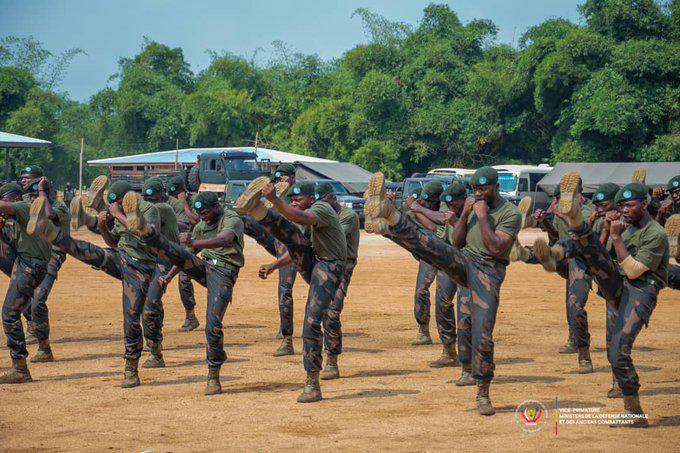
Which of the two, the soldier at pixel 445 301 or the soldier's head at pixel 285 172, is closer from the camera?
the soldier at pixel 445 301

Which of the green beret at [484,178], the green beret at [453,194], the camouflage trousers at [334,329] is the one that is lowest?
the camouflage trousers at [334,329]

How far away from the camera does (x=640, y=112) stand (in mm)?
44375

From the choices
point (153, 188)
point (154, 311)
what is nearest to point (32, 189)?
point (153, 188)

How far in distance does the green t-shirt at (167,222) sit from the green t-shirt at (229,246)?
29.4 inches

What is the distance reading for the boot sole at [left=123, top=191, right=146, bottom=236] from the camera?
9930 millimetres

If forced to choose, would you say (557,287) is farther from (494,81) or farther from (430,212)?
(494,81)

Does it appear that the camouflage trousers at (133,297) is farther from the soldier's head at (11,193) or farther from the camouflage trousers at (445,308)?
the camouflage trousers at (445,308)

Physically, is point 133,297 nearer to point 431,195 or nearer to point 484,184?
point 431,195

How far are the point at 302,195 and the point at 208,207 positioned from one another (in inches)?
54.2

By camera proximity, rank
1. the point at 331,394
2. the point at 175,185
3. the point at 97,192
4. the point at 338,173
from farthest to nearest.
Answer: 1. the point at 338,173
2. the point at 175,185
3. the point at 97,192
4. the point at 331,394

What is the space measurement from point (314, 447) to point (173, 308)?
10366 mm

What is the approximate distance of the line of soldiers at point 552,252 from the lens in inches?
344

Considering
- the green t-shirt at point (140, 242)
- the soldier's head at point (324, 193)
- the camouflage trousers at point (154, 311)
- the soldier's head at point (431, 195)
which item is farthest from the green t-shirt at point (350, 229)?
the camouflage trousers at point (154, 311)

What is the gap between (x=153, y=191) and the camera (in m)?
11.7
